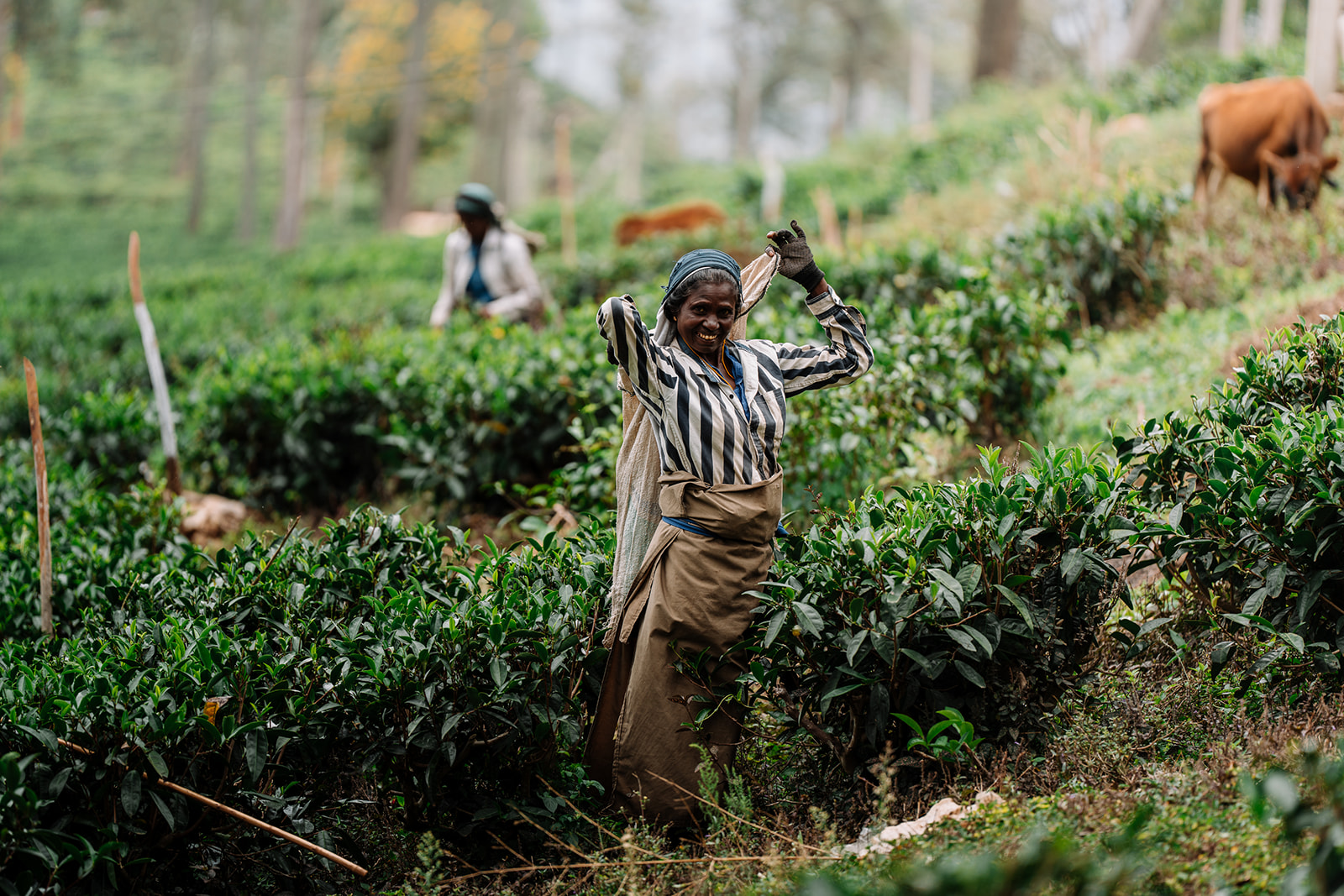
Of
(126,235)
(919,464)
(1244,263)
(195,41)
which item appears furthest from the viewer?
(195,41)

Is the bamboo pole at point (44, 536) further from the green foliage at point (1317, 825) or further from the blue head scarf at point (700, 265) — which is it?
the green foliage at point (1317, 825)

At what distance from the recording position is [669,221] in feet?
51.7

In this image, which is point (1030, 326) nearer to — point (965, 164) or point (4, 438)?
point (4, 438)

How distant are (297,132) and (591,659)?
2543 centimetres

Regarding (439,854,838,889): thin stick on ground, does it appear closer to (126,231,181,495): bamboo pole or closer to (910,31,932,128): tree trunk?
(126,231,181,495): bamboo pole

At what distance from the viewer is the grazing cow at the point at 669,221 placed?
15617mm

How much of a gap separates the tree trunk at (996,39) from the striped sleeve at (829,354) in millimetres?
21212

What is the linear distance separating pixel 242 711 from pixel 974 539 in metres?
2.49

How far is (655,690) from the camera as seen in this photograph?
363 centimetres

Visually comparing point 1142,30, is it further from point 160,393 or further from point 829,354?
point 829,354

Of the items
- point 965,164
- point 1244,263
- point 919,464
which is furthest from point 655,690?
point 965,164

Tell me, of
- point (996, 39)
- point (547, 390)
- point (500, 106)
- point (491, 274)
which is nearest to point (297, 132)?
point (500, 106)

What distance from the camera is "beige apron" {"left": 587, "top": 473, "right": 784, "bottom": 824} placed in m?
3.53

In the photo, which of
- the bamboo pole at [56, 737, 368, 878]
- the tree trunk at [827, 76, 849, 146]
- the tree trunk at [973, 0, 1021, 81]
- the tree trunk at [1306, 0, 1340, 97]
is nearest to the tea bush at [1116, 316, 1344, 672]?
the bamboo pole at [56, 737, 368, 878]
